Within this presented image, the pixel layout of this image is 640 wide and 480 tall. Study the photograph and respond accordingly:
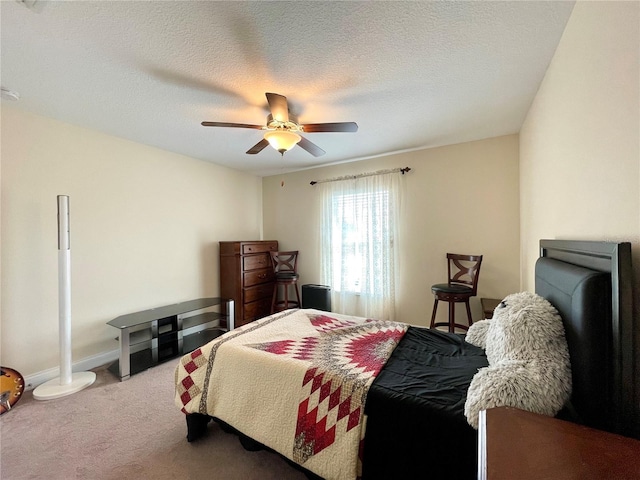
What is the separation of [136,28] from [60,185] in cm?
191

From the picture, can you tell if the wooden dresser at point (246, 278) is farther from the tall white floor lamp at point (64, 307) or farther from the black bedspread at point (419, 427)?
the black bedspread at point (419, 427)

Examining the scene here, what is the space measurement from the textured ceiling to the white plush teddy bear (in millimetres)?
1496

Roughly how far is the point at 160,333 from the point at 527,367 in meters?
3.32

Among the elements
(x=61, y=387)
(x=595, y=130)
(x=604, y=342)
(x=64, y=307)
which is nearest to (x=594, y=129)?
(x=595, y=130)

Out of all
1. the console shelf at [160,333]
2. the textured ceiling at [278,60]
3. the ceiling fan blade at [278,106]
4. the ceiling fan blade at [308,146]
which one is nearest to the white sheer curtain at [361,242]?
the textured ceiling at [278,60]

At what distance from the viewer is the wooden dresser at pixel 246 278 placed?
361cm

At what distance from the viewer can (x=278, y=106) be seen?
176 cm

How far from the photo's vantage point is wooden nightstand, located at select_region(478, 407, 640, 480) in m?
0.50

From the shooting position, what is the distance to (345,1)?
1188mm

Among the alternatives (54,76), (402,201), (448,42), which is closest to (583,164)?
(448,42)

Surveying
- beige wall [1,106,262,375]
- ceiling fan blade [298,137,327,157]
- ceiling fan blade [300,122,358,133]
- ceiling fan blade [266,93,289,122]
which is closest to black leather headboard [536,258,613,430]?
ceiling fan blade [300,122,358,133]

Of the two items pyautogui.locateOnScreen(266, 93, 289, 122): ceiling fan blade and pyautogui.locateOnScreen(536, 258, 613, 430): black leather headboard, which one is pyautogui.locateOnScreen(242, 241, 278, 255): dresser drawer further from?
pyautogui.locateOnScreen(536, 258, 613, 430): black leather headboard

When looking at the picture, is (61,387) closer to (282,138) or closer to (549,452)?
(282,138)

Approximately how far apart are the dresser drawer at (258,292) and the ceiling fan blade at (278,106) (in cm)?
257
